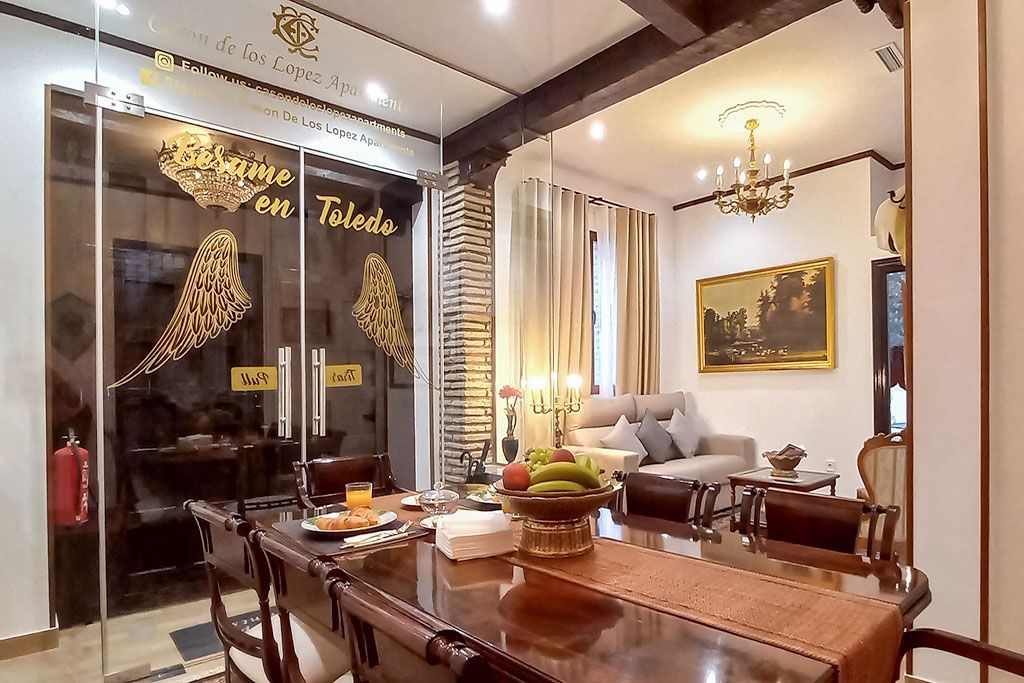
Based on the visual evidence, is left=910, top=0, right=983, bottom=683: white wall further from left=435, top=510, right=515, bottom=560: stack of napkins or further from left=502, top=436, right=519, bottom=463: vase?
left=502, top=436, right=519, bottom=463: vase

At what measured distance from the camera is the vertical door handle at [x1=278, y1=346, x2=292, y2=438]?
3.58 m

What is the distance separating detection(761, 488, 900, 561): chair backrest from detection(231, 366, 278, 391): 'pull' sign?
271 centimetres

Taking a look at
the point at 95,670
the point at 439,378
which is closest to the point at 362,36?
the point at 439,378

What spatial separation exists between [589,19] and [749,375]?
407 cm

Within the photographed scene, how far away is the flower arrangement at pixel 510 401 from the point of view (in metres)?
4.52

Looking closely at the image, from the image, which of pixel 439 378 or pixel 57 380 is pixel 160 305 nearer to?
pixel 57 380

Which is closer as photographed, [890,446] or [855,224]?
[890,446]

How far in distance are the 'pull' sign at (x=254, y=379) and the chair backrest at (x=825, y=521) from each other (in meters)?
2.71

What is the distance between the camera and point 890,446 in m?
3.17

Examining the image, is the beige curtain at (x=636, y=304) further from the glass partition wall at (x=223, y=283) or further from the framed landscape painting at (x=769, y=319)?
the glass partition wall at (x=223, y=283)

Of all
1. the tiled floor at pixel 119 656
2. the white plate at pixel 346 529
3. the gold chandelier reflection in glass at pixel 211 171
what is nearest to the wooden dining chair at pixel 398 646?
the white plate at pixel 346 529

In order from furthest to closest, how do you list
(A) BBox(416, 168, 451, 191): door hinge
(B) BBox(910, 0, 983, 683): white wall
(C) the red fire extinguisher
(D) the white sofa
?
(D) the white sofa → (A) BBox(416, 168, 451, 191): door hinge → (C) the red fire extinguisher → (B) BBox(910, 0, 983, 683): white wall

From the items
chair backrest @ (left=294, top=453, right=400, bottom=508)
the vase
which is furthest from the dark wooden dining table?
the vase

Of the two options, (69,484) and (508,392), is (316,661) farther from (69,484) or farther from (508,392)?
(508,392)
